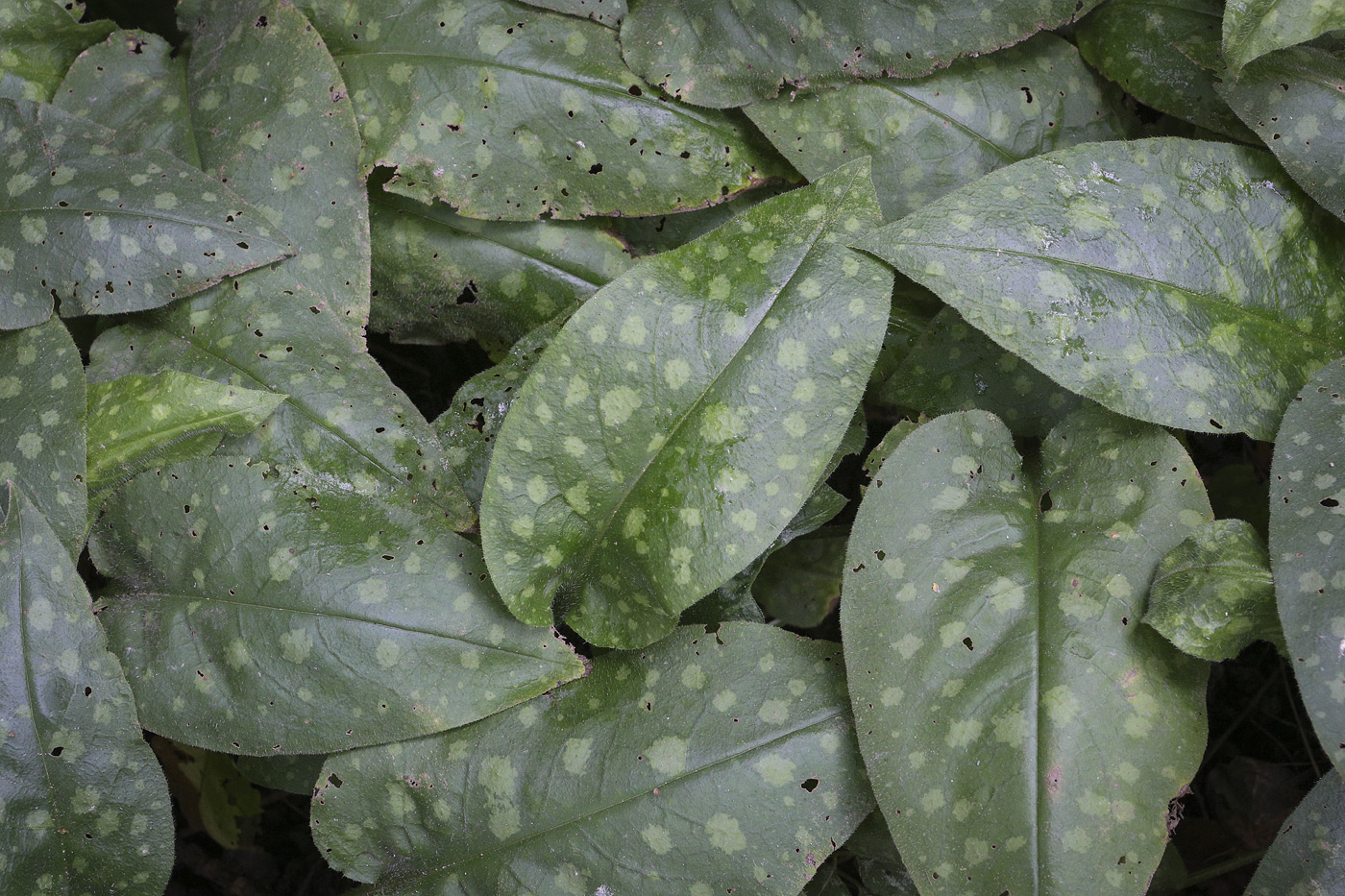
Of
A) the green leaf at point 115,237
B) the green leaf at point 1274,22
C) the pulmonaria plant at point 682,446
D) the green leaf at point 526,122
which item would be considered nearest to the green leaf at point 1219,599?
the pulmonaria plant at point 682,446

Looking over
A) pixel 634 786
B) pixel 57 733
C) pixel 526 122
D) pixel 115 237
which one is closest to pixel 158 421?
pixel 115 237

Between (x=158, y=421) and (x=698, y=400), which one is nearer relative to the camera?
(x=698, y=400)

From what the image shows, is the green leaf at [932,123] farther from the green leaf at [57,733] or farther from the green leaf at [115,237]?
the green leaf at [57,733]

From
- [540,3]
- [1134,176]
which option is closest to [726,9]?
[540,3]

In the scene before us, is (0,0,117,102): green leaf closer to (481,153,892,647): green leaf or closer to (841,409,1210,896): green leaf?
(481,153,892,647): green leaf

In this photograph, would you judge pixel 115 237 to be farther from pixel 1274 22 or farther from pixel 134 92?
pixel 1274 22

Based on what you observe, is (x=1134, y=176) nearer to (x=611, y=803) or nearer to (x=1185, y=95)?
(x=1185, y=95)
